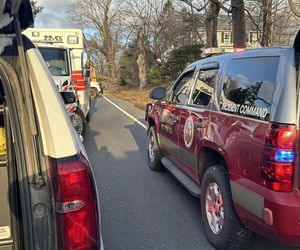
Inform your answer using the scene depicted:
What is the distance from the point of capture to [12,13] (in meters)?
1.76

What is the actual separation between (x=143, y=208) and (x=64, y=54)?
673 cm

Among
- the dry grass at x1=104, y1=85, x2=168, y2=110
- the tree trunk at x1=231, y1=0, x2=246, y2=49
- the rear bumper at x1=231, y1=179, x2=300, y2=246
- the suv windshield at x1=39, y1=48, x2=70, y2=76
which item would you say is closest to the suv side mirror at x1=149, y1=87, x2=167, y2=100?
the rear bumper at x1=231, y1=179, x2=300, y2=246

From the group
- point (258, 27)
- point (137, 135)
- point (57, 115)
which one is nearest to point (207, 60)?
point (57, 115)

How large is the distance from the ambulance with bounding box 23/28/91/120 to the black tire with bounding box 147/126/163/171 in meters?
3.43

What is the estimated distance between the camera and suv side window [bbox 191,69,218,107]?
14.1 feet

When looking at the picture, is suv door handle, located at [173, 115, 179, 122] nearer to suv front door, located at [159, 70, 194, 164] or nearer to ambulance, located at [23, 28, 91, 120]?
suv front door, located at [159, 70, 194, 164]

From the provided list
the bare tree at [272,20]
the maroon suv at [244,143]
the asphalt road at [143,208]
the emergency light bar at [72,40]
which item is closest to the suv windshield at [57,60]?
the emergency light bar at [72,40]

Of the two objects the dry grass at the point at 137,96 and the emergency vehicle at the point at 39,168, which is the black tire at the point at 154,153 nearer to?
the emergency vehicle at the point at 39,168

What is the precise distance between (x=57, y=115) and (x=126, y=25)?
4361cm

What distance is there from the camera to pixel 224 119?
367cm

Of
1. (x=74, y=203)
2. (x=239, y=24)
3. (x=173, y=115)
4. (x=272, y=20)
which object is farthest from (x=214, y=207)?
(x=272, y=20)

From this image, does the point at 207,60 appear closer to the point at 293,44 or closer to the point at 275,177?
the point at 293,44

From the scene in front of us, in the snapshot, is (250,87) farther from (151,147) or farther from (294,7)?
(294,7)

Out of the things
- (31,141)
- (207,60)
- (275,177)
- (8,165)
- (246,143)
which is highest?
(207,60)
